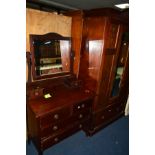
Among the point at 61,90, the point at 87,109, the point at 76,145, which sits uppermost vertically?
the point at 61,90

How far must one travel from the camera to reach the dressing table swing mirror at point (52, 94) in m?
1.70

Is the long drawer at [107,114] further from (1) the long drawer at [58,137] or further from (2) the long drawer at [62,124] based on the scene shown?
(1) the long drawer at [58,137]

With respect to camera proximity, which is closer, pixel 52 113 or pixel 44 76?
pixel 52 113

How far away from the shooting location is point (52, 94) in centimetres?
196

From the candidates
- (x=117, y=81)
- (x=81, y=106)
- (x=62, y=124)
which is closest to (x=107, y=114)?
(x=117, y=81)

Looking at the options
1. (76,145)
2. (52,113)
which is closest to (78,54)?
(52,113)

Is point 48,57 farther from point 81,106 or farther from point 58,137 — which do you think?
point 58,137

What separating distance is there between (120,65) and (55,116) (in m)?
1.50

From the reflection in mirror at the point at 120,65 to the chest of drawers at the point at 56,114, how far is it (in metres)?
0.72

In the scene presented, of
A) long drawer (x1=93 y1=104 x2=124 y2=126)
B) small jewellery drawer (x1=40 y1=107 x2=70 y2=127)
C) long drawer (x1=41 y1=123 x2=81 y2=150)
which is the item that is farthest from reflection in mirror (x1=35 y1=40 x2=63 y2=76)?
long drawer (x1=93 y1=104 x2=124 y2=126)

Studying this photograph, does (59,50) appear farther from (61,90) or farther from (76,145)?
(76,145)
